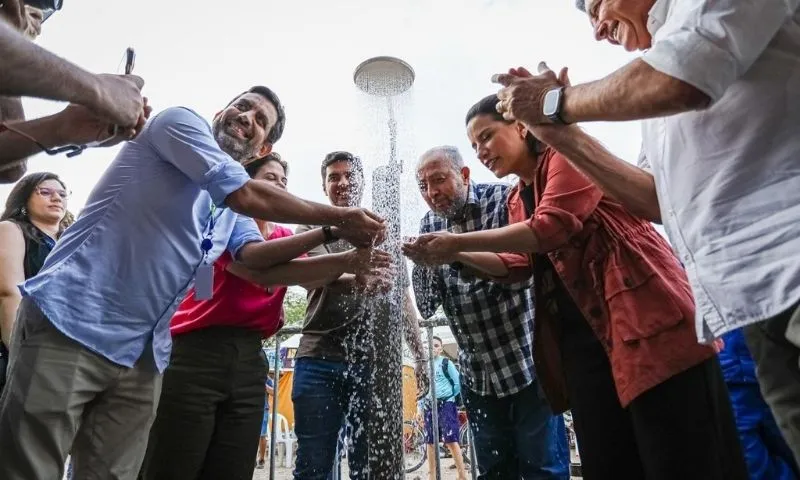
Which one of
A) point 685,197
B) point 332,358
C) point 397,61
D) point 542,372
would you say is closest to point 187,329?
point 332,358

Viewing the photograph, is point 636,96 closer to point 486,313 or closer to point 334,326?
point 486,313

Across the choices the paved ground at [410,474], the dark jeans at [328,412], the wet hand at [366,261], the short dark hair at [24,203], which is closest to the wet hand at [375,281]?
the wet hand at [366,261]

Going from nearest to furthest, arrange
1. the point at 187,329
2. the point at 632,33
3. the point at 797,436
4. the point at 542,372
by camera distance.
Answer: the point at 797,436
the point at 632,33
the point at 542,372
the point at 187,329

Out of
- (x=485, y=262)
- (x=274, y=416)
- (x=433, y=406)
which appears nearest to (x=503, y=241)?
(x=485, y=262)

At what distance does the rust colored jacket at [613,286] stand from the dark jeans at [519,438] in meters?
0.50

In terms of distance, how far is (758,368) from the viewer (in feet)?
4.09

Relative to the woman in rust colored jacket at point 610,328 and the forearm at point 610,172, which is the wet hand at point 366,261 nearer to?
the woman in rust colored jacket at point 610,328

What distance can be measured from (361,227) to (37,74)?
1408mm

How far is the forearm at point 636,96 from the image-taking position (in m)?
1.15

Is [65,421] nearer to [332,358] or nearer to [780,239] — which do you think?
[332,358]

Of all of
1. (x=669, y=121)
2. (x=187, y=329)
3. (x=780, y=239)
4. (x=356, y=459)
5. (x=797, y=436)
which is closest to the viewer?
(x=780, y=239)

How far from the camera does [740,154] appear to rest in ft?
3.83

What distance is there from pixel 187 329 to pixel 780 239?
2.54 m

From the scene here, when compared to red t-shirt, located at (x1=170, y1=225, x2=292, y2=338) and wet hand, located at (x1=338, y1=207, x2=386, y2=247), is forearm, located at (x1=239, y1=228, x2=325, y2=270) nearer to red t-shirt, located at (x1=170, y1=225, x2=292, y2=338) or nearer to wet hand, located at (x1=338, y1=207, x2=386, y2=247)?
red t-shirt, located at (x1=170, y1=225, x2=292, y2=338)
